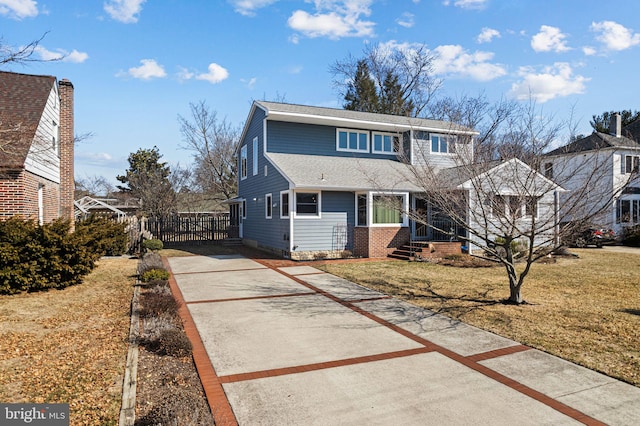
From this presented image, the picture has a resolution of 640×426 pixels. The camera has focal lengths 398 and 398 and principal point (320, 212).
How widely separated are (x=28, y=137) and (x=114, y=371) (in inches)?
366

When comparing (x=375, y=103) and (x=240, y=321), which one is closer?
(x=240, y=321)

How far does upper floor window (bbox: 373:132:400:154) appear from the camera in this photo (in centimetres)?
2069

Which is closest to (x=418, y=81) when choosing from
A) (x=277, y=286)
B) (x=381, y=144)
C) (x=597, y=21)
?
(x=381, y=144)

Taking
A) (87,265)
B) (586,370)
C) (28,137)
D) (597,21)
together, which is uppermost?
(597,21)

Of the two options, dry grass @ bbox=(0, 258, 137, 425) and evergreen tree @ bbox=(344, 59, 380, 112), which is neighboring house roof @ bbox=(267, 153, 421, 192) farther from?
evergreen tree @ bbox=(344, 59, 380, 112)

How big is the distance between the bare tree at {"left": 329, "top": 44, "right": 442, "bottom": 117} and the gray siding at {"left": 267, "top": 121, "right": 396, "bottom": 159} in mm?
20162

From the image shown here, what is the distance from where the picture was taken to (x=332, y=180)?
16828 millimetres

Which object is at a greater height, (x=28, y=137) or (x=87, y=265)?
(x=28, y=137)

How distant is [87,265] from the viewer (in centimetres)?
1028

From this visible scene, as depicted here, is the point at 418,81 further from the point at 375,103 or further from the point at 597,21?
the point at 597,21

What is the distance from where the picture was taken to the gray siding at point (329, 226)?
16.5m

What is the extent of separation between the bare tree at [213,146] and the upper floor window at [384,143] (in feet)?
61.3

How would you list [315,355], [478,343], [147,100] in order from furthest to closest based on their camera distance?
1. [147,100]
2. [478,343]
3. [315,355]

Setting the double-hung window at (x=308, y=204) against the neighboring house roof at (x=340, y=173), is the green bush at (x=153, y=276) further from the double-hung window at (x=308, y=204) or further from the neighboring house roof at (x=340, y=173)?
the double-hung window at (x=308, y=204)
